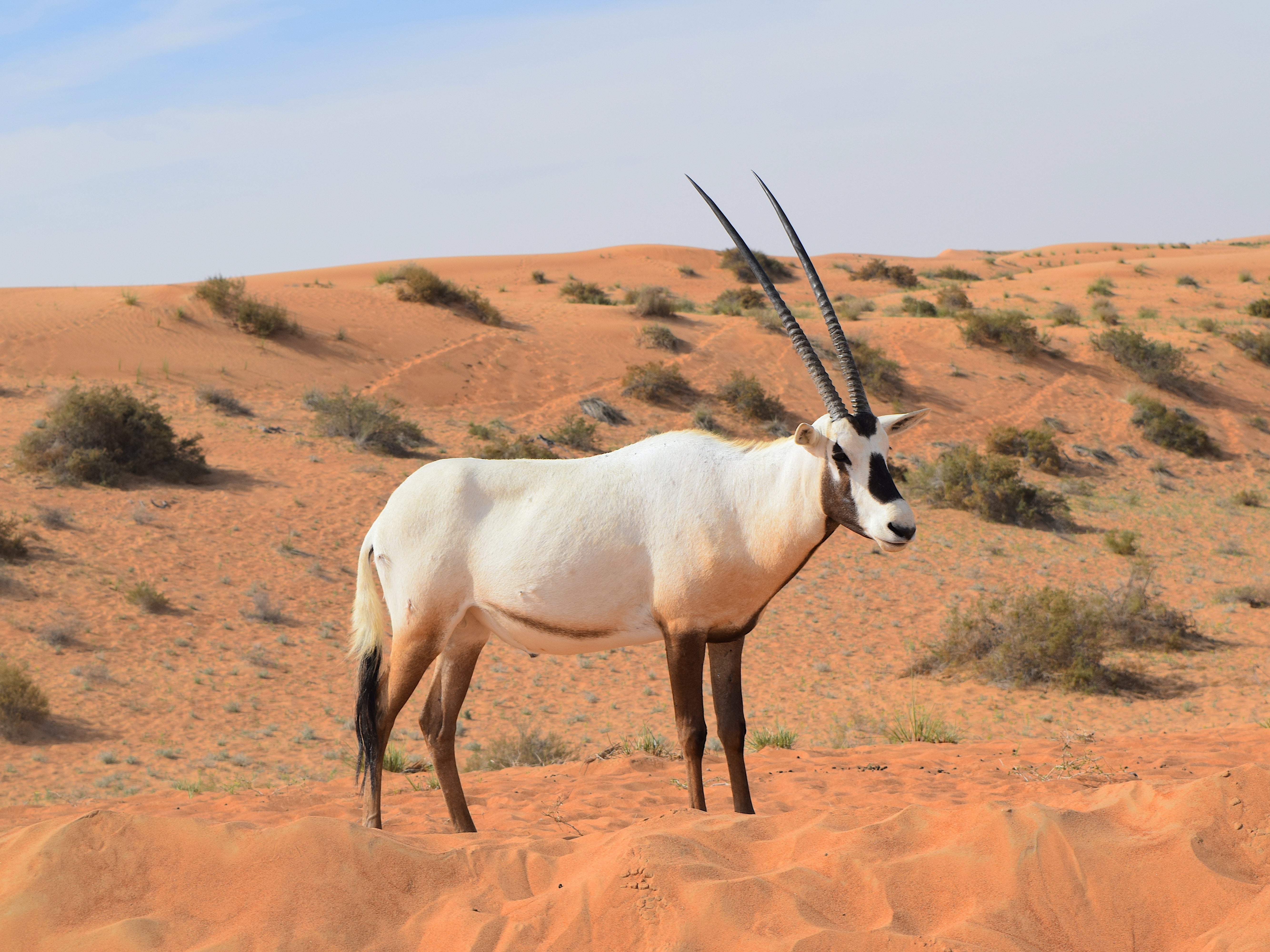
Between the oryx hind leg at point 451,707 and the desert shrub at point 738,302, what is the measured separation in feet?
91.3

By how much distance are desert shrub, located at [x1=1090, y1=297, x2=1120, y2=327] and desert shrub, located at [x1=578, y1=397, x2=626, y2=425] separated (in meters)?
20.5

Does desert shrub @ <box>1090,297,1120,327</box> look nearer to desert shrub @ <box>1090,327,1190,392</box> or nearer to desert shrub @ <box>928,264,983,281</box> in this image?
desert shrub @ <box>1090,327,1190,392</box>

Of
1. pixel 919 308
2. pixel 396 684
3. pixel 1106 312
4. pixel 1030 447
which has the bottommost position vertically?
pixel 1030 447

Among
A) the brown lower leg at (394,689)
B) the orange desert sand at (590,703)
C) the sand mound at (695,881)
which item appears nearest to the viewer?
the sand mound at (695,881)

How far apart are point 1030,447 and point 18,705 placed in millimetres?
20452

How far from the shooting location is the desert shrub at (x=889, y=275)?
2096 inches

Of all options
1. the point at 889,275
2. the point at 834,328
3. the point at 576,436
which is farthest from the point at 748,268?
the point at 834,328

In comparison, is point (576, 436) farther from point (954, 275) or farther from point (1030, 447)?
point (954, 275)

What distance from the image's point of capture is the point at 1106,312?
37.4m

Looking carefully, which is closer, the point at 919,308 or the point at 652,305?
the point at 652,305

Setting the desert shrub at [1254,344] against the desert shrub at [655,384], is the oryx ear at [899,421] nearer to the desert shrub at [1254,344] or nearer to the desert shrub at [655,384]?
the desert shrub at [655,384]

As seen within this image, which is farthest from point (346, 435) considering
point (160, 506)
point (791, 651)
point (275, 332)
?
point (791, 651)

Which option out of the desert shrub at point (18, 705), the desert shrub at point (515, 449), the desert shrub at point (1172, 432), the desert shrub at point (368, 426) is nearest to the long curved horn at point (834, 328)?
the desert shrub at point (18, 705)

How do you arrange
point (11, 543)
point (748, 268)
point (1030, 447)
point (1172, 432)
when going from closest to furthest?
point (11, 543)
point (1030, 447)
point (1172, 432)
point (748, 268)
